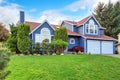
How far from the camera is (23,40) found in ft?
73.5

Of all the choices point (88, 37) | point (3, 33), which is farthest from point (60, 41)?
point (3, 33)

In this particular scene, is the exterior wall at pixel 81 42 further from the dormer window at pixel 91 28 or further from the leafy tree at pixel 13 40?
the leafy tree at pixel 13 40

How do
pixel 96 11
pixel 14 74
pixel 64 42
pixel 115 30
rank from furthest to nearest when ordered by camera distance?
pixel 96 11 < pixel 115 30 < pixel 64 42 < pixel 14 74

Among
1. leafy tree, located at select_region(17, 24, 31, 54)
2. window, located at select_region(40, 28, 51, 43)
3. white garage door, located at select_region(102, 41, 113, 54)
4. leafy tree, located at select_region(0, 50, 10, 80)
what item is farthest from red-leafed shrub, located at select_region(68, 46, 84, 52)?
leafy tree, located at select_region(0, 50, 10, 80)

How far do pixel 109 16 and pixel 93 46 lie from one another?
57.6ft

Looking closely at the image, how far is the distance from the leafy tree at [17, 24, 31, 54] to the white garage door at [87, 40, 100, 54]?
11814 mm

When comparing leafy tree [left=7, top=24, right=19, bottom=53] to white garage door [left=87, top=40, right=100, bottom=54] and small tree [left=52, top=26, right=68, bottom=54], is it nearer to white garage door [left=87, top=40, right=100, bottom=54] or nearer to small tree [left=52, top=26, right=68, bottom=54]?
small tree [left=52, top=26, right=68, bottom=54]

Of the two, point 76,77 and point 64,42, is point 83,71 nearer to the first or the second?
point 76,77

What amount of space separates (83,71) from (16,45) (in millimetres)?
A: 13334

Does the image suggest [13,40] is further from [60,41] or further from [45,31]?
[45,31]

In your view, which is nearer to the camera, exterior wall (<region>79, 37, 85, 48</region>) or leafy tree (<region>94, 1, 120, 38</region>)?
exterior wall (<region>79, 37, 85, 48</region>)

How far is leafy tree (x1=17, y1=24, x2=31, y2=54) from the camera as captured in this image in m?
22.2

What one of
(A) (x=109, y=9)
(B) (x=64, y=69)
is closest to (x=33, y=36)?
(B) (x=64, y=69)

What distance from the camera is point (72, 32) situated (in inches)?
1278
